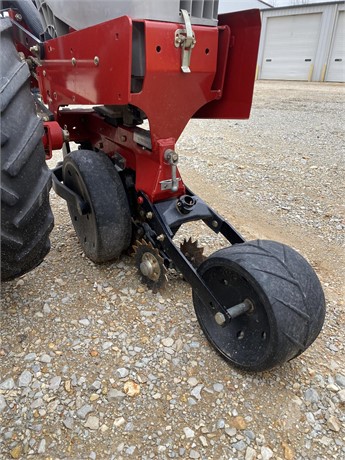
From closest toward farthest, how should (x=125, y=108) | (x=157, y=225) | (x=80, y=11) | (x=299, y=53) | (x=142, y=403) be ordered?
(x=142, y=403), (x=80, y=11), (x=157, y=225), (x=125, y=108), (x=299, y=53)

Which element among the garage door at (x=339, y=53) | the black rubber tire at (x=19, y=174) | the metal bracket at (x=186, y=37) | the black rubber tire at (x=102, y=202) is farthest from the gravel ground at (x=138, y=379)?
the garage door at (x=339, y=53)

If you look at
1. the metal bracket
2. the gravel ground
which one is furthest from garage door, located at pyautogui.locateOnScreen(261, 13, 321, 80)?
the metal bracket

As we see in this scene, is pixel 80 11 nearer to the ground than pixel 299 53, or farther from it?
farther from it

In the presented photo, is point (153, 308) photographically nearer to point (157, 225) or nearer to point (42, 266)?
point (157, 225)

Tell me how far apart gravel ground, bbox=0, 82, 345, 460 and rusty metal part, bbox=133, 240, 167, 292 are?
0.27ft

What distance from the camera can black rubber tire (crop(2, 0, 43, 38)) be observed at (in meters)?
2.35

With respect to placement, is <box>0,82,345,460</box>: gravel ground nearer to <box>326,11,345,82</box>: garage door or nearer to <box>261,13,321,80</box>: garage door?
<box>326,11,345,82</box>: garage door

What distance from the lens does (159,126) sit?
1.72m

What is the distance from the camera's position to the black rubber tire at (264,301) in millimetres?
1405

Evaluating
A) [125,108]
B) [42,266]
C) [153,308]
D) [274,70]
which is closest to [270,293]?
[153,308]

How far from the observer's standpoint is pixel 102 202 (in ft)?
6.58

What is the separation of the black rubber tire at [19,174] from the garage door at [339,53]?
16.0 meters

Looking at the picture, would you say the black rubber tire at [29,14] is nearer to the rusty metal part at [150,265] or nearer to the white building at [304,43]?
the rusty metal part at [150,265]

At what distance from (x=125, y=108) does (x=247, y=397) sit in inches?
58.6
